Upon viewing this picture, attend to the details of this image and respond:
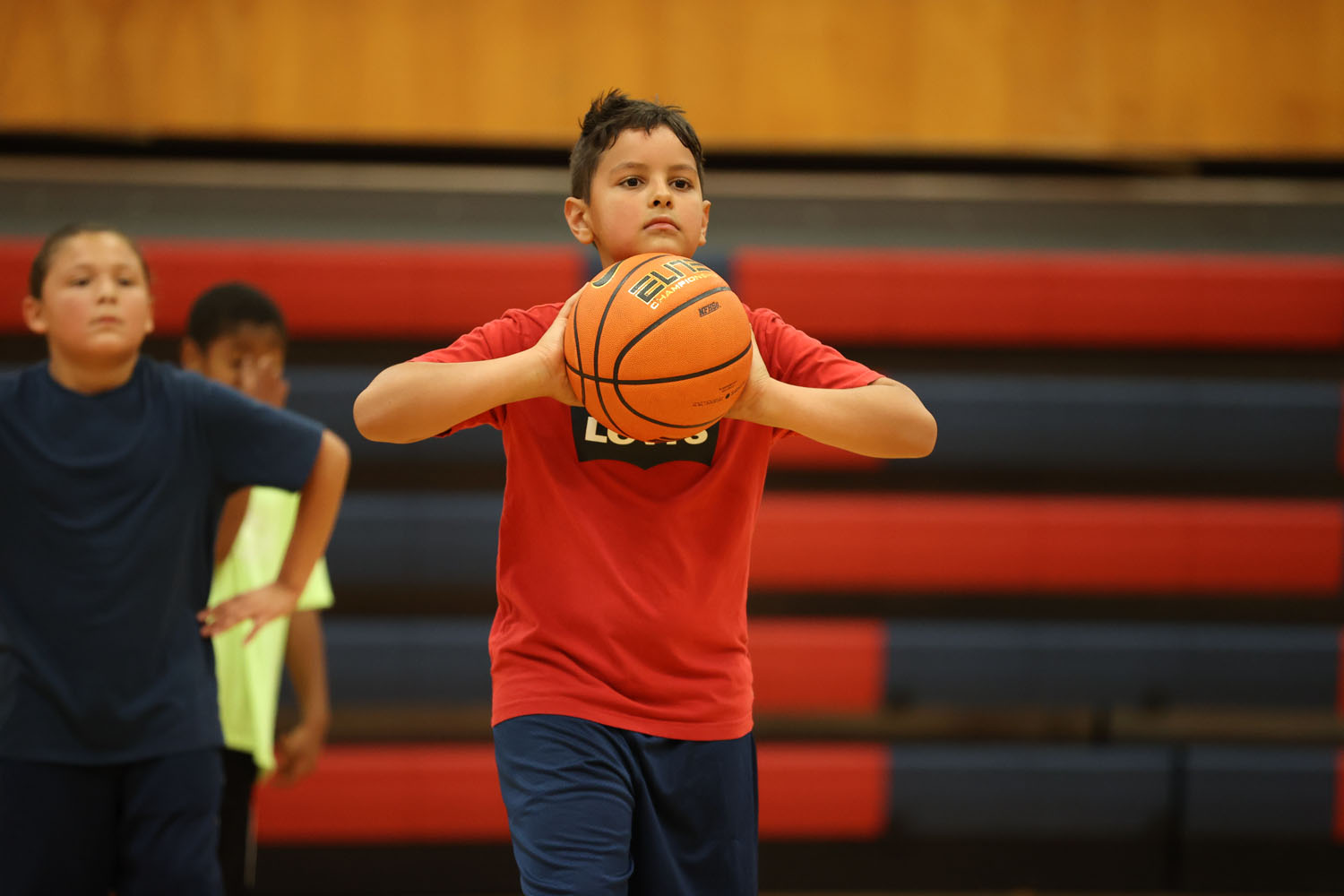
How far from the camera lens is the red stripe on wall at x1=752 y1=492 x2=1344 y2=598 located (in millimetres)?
4852

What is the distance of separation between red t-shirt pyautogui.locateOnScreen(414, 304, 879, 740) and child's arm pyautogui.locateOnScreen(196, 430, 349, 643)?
706 mm

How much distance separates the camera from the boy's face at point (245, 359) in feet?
10.6

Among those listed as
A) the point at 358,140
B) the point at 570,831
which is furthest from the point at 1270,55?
the point at 570,831

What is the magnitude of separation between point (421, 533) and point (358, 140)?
4.90ft

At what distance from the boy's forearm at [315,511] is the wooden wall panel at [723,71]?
7.86 feet

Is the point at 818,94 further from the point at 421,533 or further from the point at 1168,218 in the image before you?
the point at 421,533

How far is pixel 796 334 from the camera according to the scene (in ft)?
7.22

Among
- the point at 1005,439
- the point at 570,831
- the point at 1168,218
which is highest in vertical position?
the point at 1168,218

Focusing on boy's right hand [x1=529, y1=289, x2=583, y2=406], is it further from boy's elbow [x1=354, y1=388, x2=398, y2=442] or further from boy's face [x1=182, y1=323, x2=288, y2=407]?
boy's face [x1=182, y1=323, x2=288, y2=407]

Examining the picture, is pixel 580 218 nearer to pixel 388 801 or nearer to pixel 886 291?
pixel 886 291

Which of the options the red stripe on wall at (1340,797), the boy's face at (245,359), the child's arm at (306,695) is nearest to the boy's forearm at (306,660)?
the child's arm at (306,695)

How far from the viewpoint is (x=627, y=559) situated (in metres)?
2.05

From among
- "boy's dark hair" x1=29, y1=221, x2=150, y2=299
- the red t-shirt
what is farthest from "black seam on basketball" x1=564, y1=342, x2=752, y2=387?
"boy's dark hair" x1=29, y1=221, x2=150, y2=299

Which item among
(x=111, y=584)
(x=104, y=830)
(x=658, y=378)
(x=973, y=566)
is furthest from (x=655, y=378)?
(x=973, y=566)
